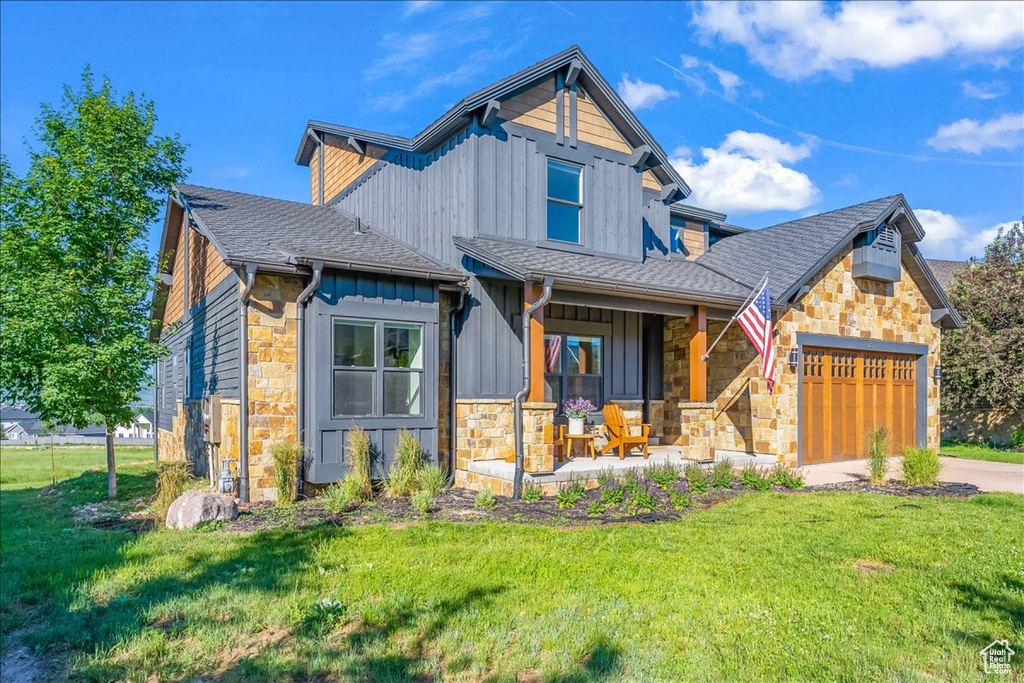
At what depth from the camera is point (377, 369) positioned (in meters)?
9.02

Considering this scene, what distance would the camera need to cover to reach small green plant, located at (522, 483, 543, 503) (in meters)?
8.13

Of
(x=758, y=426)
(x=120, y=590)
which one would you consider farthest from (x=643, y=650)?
(x=758, y=426)

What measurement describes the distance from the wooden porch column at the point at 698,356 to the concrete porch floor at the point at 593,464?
43.7 inches

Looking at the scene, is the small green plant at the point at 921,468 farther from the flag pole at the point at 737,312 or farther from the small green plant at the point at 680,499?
the small green plant at the point at 680,499

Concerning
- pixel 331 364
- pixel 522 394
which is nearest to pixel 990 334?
pixel 522 394

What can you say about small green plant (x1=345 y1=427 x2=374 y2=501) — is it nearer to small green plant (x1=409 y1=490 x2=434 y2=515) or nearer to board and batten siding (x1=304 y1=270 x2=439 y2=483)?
board and batten siding (x1=304 y1=270 x2=439 y2=483)

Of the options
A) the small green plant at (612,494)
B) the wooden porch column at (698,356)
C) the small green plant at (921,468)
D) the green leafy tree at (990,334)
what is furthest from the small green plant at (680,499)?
the green leafy tree at (990,334)

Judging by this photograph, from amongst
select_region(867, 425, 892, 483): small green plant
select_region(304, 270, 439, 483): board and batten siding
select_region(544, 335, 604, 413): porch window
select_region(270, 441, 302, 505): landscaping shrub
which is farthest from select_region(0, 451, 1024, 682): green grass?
select_region(544, 335, 604, 413): porch window

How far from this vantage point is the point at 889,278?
12.9 metres

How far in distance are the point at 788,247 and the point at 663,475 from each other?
6.85m

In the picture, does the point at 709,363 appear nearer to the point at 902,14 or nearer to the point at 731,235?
the point at 731,235

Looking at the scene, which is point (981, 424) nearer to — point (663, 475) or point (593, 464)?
point (663, 475)

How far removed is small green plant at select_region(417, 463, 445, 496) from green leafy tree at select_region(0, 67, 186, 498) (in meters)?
4.73

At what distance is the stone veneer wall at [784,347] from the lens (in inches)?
453
